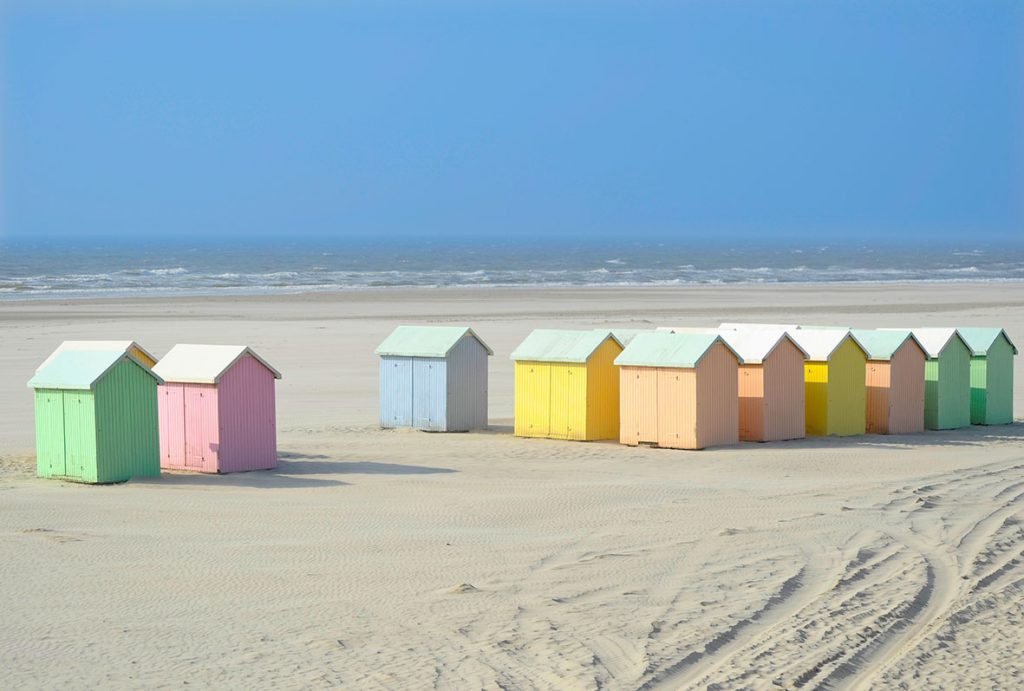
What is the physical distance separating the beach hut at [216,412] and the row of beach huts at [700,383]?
4.34m

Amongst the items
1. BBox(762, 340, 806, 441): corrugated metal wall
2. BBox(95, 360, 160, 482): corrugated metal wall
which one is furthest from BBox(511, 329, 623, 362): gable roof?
BBox(95, 360, 160, 482): corrugated metal wall

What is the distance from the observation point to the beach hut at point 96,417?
14875mm

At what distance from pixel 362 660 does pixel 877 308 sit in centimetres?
4948

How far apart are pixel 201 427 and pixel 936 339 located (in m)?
12.0

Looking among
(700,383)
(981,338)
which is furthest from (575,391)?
(981,338)

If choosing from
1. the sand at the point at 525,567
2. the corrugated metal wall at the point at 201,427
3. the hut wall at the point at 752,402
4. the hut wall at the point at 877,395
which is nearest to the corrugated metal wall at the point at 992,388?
the sand at the point at 525,567

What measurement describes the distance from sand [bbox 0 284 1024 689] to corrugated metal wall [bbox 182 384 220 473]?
50 cm

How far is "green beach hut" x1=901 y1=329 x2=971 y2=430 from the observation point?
21.3 meters

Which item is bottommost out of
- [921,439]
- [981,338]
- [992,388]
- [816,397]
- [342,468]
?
[921,439]

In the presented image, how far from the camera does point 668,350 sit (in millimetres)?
18500

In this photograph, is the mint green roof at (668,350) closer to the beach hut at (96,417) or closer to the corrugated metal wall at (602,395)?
the corrugated metal wall at (602,395)

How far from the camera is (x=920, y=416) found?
21.1 metres

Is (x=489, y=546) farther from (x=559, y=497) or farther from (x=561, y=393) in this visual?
(x=561, y=393)

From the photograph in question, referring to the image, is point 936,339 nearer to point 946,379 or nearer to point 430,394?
point 946,379
